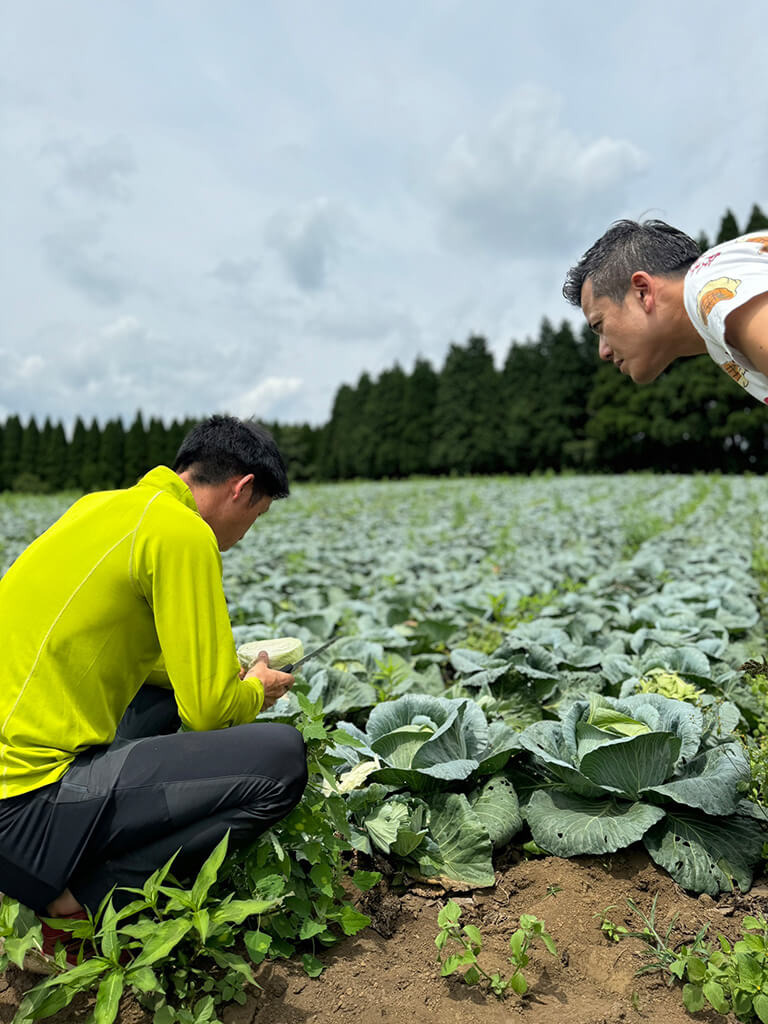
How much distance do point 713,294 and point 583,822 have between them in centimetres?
173

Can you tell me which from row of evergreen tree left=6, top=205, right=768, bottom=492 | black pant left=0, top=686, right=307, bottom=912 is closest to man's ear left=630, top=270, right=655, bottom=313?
black pant left=0, top=686, right=307, bottom=912

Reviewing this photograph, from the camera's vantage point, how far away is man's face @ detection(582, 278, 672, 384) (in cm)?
225

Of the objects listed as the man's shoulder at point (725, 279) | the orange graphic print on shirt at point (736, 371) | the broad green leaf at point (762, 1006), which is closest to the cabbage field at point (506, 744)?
the broad green leaf at point (762, 1006)

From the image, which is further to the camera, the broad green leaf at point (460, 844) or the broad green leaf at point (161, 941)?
the broad green leaf at point (460, 844)

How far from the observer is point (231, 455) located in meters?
2.26

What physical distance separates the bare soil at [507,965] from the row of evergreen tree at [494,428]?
1326 inches

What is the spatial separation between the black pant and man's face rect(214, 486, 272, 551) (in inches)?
24.4

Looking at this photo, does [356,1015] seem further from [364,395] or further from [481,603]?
[364,395]

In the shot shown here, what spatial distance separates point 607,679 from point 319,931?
201 centimetres

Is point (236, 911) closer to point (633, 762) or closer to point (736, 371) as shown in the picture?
point (633, 762)

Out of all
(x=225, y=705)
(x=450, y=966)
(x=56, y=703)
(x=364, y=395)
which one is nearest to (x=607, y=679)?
(x=450, y=966)

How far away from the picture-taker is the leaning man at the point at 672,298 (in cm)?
186

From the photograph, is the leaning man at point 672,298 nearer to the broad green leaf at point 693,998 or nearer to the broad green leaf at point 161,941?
the broad green leaf at point 693,998

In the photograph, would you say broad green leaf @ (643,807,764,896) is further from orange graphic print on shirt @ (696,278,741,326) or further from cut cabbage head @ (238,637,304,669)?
orange graphic print on shirt @ (696,278,741,326)
